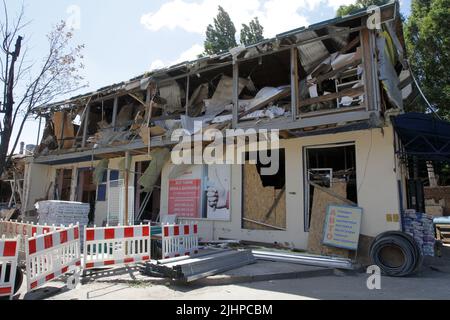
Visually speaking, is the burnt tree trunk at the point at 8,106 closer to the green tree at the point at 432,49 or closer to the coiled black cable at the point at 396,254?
the coiled black cable at the point at 396,254

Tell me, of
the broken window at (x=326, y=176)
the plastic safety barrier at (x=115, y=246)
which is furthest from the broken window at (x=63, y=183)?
the broken window at (x=326, y=176)

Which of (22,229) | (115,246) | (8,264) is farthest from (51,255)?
(22,229)

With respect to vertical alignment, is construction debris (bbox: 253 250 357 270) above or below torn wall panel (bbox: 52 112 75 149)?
below

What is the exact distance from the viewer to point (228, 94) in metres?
11.9

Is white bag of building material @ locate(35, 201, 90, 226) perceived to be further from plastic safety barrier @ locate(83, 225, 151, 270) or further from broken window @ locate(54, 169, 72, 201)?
broken window @ locate(54, 169, 72, 201)

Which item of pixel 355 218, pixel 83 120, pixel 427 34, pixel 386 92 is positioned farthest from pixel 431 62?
pixel 83 120

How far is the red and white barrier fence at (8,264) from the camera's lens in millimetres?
5250

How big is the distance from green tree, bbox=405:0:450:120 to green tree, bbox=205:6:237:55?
15.4 m

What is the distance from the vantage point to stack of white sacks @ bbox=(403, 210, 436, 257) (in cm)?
876

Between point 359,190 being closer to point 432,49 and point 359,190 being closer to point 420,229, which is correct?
point 420,229

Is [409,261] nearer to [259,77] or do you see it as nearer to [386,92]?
[386,92]

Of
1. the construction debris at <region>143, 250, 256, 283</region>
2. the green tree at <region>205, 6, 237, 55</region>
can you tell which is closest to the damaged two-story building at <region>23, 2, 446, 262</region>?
the construction debris at <region>143, 250, 256, 283</region>

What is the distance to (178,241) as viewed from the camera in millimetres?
8523

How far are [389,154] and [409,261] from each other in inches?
102
